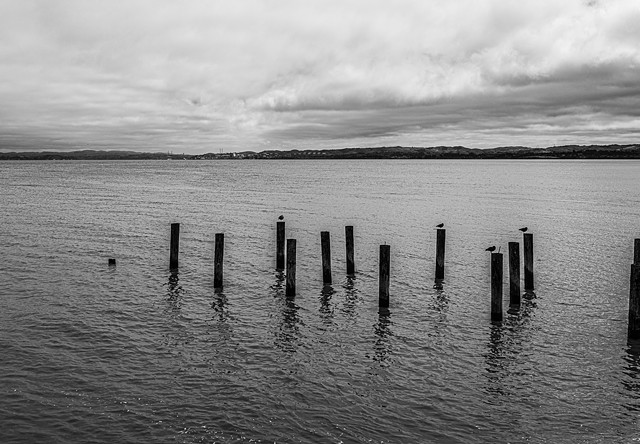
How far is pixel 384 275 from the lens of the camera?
20.6 m

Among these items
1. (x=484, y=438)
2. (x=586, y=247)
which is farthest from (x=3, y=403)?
(x=586, y=247)

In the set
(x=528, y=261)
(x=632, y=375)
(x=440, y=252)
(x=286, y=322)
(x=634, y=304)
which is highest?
(x=440, y=252)

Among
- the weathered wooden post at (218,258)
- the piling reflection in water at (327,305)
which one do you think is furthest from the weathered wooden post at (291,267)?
the weathered wooden post at (218,258)

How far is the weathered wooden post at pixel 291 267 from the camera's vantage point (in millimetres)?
21438

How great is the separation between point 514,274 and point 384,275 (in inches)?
192

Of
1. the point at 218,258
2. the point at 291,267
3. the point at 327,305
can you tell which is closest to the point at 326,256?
the point at 291,267

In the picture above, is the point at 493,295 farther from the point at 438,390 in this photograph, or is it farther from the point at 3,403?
the point at 3,403

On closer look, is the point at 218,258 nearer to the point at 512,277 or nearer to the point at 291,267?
the point at 291,267

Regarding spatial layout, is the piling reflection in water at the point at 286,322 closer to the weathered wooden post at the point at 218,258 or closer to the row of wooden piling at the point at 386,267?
the row of wooden piling at the point at 386,267

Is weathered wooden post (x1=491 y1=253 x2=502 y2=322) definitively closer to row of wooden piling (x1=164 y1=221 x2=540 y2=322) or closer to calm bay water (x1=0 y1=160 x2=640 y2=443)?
row of wooden piling (x1=164 y1=221 x2=540 y2=322)

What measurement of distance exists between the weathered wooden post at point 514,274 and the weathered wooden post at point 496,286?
1898 millimetres

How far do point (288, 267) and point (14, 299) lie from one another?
33.1 ft

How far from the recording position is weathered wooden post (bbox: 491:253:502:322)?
18.8m

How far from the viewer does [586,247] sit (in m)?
33.7
